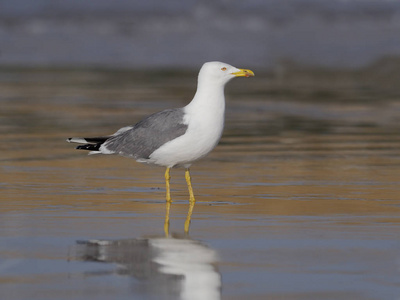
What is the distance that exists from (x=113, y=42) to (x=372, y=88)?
16.8 metres

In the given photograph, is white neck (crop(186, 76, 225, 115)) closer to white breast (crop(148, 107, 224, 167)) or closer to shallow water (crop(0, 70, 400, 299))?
white breast (crop(148, 107, 224, 167))

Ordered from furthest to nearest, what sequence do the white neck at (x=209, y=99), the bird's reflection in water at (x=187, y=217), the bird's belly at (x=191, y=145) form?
the white neck at (x=209, y=99) → the bird's belly at (x=191, y=145) → the bird's reflection in water at (x=187, y=217)

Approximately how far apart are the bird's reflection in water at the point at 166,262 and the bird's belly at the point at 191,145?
173 cm

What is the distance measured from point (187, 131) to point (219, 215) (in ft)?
3.33

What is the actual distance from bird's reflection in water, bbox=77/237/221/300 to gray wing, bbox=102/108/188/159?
1.89 metres

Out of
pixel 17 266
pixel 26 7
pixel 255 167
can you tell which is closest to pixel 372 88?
pixel 255 167

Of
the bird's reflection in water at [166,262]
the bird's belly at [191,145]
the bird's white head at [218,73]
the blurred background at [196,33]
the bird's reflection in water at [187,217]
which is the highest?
the blurred background at [196,33]

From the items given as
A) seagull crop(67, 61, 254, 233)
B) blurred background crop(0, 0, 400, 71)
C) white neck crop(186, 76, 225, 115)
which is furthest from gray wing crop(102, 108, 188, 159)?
blurred background crop(0, 0, 400, 71)

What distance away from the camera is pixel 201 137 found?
901 centimetres

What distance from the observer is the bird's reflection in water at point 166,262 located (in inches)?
232

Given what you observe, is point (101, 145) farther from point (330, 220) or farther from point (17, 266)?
point (17, 266)

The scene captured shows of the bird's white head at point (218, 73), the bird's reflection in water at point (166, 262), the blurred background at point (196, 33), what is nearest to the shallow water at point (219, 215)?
the bird's reflection in water at point (166, 262)

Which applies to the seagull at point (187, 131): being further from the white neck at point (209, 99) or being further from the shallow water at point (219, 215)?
the shallow water at point (219, 215)

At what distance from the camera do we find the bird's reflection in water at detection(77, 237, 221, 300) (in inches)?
232
